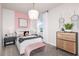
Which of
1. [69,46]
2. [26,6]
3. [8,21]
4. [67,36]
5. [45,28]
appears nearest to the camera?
[26,6]

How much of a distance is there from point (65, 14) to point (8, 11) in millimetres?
1611

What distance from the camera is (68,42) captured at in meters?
3.02

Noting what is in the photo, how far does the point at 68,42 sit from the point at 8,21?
1952 mm

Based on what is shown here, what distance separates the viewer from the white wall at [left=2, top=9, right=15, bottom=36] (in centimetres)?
248

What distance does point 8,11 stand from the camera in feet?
8.20

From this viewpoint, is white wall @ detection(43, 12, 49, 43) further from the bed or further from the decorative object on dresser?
the decorative object on dresser

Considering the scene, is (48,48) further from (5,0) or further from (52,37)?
(5,0)

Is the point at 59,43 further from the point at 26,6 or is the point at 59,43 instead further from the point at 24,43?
the point at 26,6

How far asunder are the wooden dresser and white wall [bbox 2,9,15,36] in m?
1.35

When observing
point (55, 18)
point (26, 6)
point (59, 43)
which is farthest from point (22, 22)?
point (59, 43)

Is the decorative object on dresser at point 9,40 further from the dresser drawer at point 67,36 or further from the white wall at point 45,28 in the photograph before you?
the dresser drawer at point 67,36

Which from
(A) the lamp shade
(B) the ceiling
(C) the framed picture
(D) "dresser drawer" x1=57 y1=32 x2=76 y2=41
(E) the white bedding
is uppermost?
(B) the ceiling

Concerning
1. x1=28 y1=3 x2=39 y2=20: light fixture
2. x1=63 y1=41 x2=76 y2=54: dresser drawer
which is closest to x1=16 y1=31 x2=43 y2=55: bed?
x1=28 y1=3 x2=39 y2=20: light fixture

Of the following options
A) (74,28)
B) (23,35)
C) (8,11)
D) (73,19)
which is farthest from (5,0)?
(74,28)
